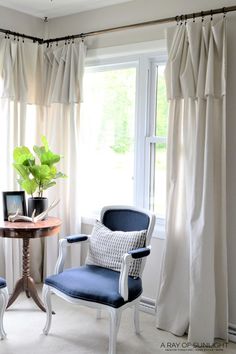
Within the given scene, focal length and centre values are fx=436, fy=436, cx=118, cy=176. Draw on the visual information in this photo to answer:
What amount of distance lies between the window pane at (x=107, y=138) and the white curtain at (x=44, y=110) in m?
0.17

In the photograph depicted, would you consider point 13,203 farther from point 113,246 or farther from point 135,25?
point 135,25

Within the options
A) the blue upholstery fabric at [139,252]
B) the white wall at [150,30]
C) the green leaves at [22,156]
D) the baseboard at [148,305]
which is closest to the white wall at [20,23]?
the white wall at [150,30]

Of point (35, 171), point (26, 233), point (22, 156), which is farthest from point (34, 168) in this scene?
point (26, 233)

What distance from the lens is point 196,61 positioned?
305 centimetres

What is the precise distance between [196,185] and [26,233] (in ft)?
4.28

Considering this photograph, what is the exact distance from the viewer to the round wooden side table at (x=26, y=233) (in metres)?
3.26

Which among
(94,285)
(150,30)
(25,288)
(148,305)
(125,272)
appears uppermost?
(150,30)

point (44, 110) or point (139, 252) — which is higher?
point (44, 110)

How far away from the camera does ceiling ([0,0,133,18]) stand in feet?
12.2

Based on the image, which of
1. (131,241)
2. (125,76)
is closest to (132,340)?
(131,241)

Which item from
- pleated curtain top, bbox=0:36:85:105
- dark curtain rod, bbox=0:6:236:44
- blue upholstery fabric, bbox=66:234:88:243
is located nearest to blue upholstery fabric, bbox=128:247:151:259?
blue upholstery fabric, bbox=66:234:88:243

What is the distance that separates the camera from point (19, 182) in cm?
361

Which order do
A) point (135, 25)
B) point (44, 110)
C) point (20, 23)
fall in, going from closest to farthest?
point (135, 25) < point (20, 23) < point (44, 110)

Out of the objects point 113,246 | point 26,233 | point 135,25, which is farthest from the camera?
point 135,25
